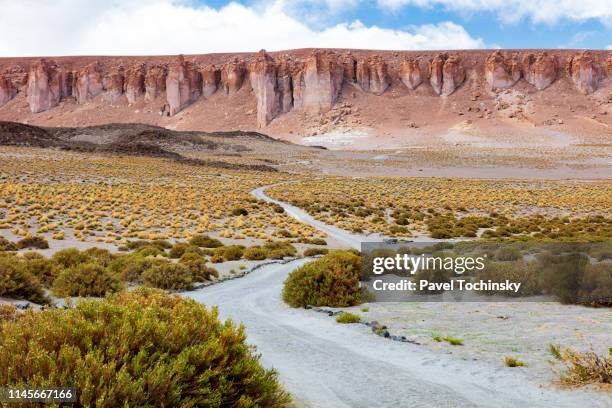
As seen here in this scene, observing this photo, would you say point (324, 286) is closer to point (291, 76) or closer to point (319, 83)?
point (319, 83)

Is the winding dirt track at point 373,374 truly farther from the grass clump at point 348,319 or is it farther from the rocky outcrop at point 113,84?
the rocky outcrop at point 113,84

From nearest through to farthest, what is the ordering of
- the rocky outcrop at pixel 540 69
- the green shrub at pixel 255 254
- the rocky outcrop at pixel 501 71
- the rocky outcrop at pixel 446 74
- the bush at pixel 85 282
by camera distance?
1. the bush at pixel 85 282
2. the green shrub at pixel 255 254
3. the rocky outcrop at pixel 540 69
4. the rocky outcrop at pixel 501 71
5. the rocky outcrop at pixel 446 74

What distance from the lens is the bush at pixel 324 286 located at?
10.8 metres

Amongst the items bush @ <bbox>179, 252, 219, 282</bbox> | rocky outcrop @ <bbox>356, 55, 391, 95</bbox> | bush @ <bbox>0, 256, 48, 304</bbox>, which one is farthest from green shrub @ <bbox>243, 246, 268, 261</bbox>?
rocky outcrop @ <bbox>356, 55, 391, 95</bbox>

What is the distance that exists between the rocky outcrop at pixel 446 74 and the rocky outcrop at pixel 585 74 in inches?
1042

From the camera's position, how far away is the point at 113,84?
146500mm

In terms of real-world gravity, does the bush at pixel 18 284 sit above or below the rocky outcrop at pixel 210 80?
below

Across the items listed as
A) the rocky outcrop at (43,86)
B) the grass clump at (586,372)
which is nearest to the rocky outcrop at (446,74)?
the rocky outcrop at (43,86)

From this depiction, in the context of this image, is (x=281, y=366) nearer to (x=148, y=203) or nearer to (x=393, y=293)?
(x=393, y=293)

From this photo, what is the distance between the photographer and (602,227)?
29.5 metres

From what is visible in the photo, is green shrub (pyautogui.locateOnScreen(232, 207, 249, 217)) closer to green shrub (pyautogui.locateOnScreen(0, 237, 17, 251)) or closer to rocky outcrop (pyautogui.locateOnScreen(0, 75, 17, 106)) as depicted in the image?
green shrub (pyautogui.locateOnScreen(0, 237, 17, 251))

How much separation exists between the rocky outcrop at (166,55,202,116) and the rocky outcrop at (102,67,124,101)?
1486 centimetres

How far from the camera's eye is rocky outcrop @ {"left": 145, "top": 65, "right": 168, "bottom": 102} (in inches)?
5655

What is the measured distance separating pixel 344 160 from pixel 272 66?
59.3 m
